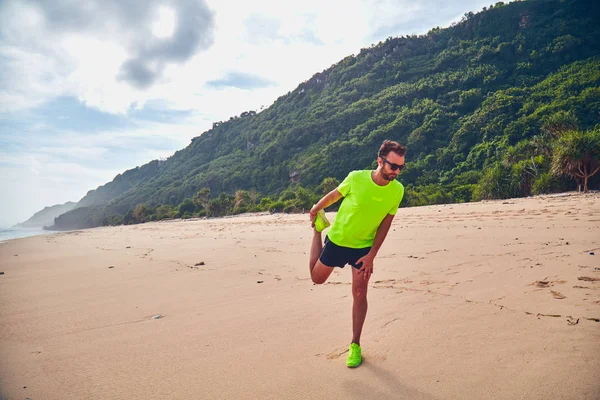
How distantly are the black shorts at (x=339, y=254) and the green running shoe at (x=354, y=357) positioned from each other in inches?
27.1

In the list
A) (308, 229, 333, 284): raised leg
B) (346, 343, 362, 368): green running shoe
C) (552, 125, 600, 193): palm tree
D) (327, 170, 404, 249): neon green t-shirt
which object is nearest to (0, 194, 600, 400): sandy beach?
(346, 343, 362, 368): green running shoe

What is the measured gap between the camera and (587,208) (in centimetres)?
→ 948

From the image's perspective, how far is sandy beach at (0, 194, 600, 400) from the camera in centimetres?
233

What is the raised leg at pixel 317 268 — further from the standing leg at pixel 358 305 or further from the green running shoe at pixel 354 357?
the green running shoe at pixel 354 357

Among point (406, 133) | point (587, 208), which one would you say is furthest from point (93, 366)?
point (406, 133)

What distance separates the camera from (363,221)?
10.2ft

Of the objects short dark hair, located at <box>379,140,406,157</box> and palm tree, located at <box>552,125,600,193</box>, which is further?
palm tree, located at <box>552,125,600,193</box>

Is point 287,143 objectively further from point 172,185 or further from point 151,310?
point 151,310

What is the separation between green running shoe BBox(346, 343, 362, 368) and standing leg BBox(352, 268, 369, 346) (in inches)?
3.5

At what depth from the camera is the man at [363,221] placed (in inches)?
118

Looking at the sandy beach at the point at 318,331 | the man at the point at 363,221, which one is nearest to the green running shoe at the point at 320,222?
the man at the point at 363,221

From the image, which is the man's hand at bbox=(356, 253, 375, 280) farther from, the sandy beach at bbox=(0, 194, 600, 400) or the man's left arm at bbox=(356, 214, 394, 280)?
the sandy beach at bbox=(0, 194, 600, 400)

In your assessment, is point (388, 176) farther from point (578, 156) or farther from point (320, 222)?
point (578, 156)

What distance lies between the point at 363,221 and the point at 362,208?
13cm
